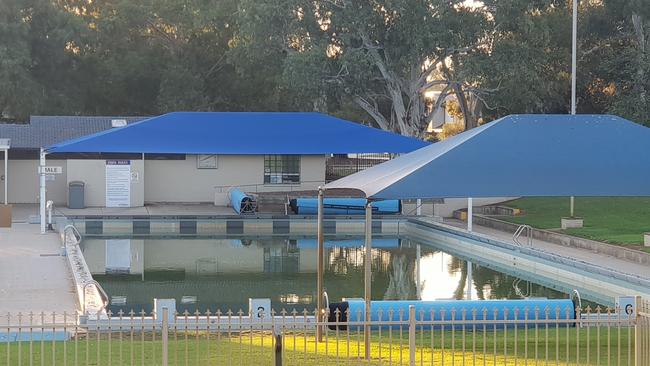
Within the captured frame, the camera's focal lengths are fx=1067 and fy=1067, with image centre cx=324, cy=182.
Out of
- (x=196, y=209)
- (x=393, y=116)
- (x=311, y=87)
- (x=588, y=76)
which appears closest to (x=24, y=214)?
(x=196, y=209)

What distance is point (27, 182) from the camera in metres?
38.3

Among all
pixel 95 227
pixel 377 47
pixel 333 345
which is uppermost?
pixel 377 47

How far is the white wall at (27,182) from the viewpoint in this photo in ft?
125

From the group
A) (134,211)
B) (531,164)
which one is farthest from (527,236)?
(531,164)

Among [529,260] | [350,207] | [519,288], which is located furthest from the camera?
[350,207]

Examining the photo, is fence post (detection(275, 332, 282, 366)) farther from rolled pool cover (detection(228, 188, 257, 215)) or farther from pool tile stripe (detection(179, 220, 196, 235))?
rolled pool cover (detection(228, 188, 257, 215))

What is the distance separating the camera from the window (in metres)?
40.4

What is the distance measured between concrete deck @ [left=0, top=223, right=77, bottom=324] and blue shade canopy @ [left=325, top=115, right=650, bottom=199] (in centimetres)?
563

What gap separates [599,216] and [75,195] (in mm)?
17572

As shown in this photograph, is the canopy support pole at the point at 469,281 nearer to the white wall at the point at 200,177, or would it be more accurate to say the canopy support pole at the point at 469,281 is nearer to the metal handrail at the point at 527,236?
the metal handrail at the point at 527,236

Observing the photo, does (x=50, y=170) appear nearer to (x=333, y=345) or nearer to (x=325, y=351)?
(x=333, y=345)

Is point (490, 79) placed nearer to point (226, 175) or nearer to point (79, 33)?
point (226, 175)

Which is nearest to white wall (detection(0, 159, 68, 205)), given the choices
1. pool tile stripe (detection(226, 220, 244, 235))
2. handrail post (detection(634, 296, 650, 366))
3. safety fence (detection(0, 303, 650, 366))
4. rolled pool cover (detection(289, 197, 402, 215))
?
pool tile stripe (detection(226, 220, 244, 235))

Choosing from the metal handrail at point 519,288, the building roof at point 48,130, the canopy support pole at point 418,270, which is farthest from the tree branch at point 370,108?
the metal handrail at point 519,288
